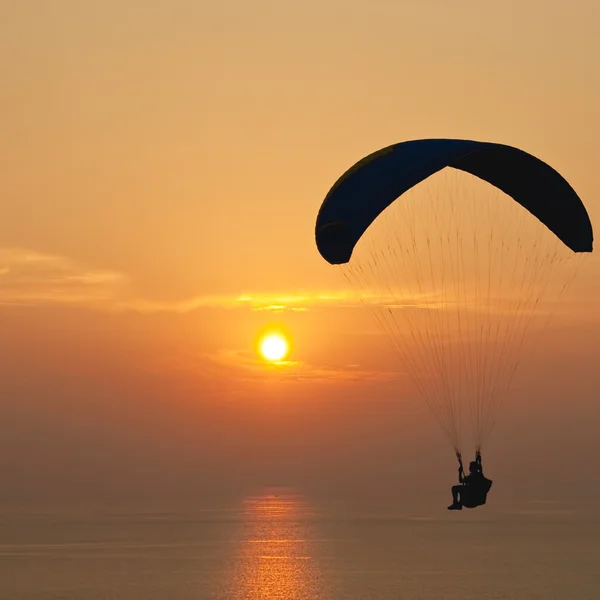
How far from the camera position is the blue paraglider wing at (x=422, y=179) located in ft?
94.8

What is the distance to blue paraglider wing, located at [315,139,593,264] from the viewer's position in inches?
1138

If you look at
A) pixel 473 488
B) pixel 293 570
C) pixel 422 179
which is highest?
pixel 293 570

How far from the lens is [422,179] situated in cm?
2861

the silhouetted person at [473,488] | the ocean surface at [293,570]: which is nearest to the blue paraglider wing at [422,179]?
the silhouetted person at [473,488]

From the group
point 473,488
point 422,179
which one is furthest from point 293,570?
point 422,179

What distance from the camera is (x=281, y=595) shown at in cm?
10900

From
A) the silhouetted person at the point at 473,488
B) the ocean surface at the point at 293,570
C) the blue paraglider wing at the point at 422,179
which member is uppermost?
the ocean surface at the point at 293,570

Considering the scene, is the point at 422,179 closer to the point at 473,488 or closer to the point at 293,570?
the point at 473,488

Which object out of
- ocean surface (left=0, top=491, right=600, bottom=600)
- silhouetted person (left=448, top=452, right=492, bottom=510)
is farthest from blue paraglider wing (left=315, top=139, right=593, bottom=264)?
ocean surface (left=0, top=491, right=600, bottom=600)

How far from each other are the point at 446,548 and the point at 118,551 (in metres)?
50.5

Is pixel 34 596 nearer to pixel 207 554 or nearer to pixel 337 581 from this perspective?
A: pixel 337 581

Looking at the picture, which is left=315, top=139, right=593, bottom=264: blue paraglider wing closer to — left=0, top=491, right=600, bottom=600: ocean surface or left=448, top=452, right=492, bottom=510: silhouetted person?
left=448, top=452, right=492, bottom=510: silhouetted person

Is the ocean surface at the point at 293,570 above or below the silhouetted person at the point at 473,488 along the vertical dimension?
above

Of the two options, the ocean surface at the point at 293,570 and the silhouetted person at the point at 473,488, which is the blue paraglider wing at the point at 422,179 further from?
the ocean surface at the point at 293,570
